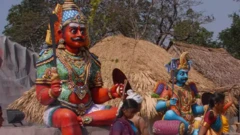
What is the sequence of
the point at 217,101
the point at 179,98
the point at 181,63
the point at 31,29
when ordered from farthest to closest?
the point at 31,29
the point at 181,63
the point at 179,98
the point at 217,101

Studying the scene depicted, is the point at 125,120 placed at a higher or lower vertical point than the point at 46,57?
lower

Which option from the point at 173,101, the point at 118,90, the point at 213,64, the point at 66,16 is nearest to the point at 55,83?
the point at 118,90

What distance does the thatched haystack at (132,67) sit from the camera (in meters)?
11.3

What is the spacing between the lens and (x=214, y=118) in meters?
6.21

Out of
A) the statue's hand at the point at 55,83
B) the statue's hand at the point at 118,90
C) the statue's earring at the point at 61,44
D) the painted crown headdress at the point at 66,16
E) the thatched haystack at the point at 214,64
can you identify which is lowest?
the thatched haystack at the point at 214,64

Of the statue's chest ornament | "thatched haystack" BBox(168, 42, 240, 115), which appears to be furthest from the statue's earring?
"thatched haystack" BBox(168, 42, 240, 115)

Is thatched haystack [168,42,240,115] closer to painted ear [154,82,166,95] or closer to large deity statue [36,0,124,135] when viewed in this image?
painted ear [154,82,166,95]

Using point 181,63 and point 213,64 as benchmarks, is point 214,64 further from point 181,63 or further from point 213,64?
point 181,63

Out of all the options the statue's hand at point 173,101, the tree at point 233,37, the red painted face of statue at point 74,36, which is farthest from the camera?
the tree at point 233,37

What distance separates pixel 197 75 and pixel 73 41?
1028 centimetres

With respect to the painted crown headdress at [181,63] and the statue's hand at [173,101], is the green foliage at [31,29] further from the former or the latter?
the statue's hand at [173,101]

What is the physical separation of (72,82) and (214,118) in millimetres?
1754

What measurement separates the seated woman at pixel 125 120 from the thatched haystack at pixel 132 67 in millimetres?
6087

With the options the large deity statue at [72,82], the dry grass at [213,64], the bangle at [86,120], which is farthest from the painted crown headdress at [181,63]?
the dry grass at [213,64]
